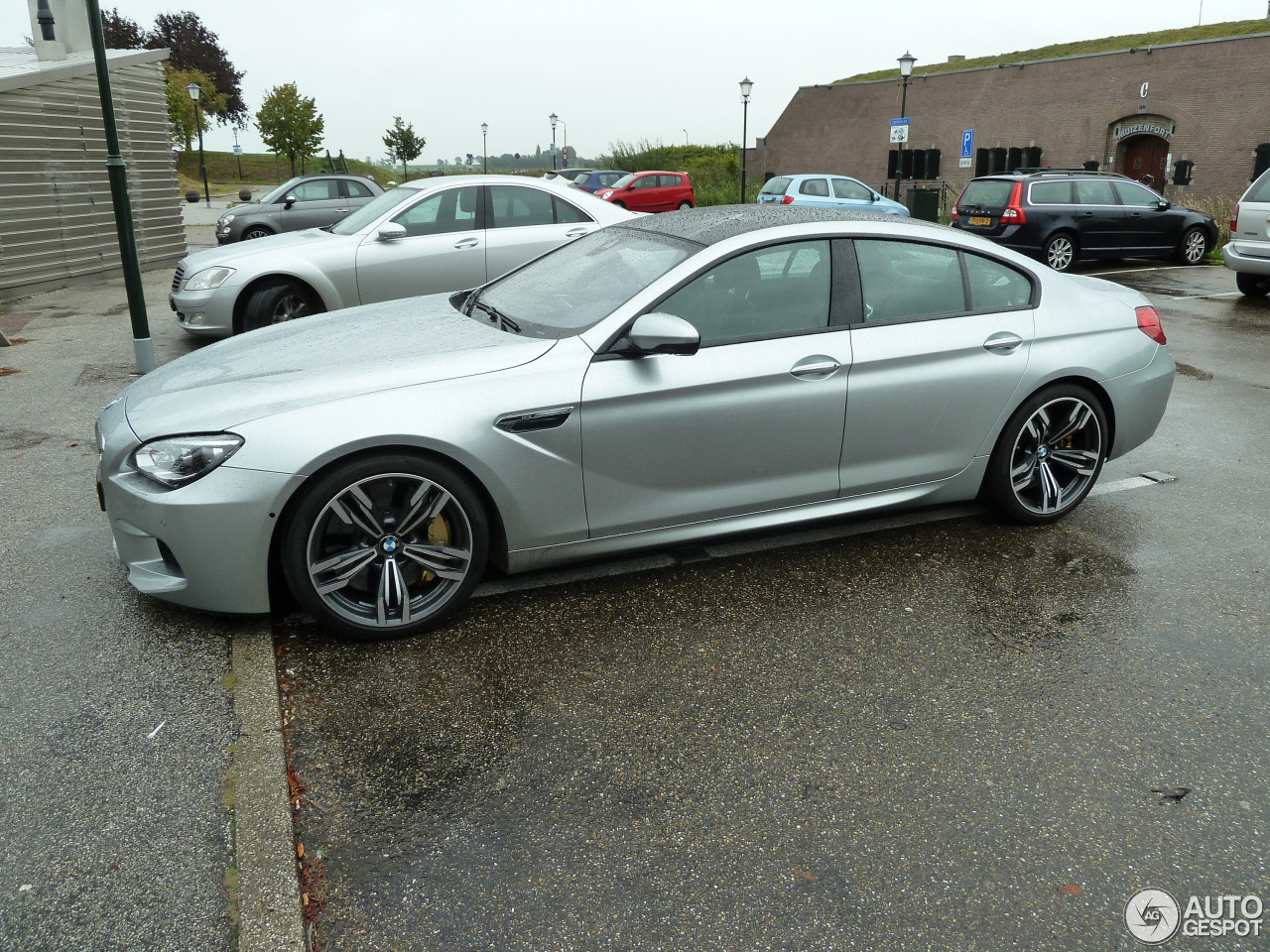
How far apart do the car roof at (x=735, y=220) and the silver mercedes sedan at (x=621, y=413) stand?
2cm

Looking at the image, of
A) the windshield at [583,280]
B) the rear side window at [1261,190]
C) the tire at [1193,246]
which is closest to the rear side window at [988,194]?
the tire at [1193,246]

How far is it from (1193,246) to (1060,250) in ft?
9.79

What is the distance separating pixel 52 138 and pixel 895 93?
40.2m

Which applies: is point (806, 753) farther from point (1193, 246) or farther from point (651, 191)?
point (651, 191)

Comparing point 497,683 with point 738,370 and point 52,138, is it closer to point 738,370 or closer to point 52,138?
point 738,370

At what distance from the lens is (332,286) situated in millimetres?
8398

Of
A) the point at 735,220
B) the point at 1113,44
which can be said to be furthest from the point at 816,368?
the point at 1113,44

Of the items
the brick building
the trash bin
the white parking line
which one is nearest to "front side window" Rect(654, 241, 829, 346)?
the white parking line

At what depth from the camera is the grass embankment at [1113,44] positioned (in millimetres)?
35281

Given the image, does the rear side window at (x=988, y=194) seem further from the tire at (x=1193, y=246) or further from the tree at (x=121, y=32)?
the tree at (x=121, y=32)

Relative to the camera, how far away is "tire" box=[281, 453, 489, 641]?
3447mm

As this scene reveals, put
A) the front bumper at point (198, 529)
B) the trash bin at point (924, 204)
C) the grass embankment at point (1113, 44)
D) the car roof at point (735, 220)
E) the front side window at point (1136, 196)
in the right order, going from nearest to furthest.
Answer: the front bumper at point (198, 529), the car roof at point (735, 220), the front side window at point (1136, 196), the trash bin at point (924, 204), the grass embankment at point (1113, 44)

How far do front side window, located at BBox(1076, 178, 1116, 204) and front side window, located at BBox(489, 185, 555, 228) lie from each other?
10.8m

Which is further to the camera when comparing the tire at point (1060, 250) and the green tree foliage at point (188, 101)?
the green tree foliage at point (188, 101)
